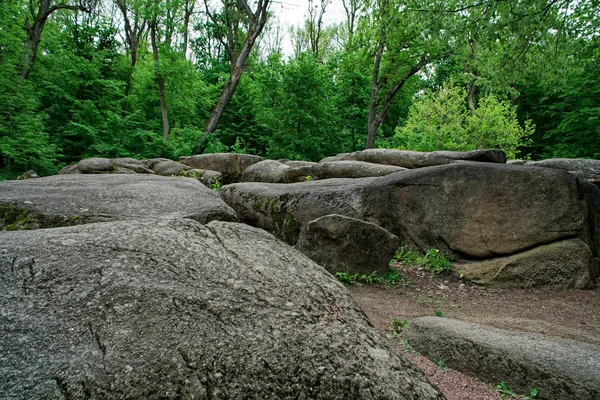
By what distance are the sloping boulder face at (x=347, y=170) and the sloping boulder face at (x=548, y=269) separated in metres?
4.01

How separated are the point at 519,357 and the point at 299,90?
67.5ft

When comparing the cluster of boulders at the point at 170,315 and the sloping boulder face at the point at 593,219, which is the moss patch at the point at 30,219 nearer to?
the cluster of boulders at the point at 170,315

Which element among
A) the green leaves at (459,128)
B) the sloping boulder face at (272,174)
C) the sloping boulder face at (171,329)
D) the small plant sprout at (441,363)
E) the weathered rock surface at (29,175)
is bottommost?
the weathered rock surface at (29,175)

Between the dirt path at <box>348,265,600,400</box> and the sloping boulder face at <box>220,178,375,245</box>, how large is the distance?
169 cm

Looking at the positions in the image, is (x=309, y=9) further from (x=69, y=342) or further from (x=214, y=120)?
(x=69, y=342)

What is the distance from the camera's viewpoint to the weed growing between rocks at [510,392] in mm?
2775

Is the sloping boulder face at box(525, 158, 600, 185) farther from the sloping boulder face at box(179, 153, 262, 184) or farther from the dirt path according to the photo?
the sloping boulder face at box(179, 153, 262, 184)

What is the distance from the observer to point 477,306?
4832 mm

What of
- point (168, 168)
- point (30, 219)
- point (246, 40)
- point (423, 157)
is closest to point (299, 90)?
point (246, 40)

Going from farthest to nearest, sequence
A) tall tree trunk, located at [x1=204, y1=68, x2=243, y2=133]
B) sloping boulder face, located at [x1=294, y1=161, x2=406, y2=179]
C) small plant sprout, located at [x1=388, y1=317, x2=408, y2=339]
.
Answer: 1. tall tree trunk, located at [x1=204, y1=68, x2=243, y2=133]
2. sloping boulder face, located at [x1=294, y1=161, x2=406, y2=179]
3. small plant sprout, located at [x1=388, y1=317, x2=408, y2=339]

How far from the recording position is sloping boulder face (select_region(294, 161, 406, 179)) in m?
9.28

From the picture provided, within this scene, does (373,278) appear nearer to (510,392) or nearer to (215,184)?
(510,392)

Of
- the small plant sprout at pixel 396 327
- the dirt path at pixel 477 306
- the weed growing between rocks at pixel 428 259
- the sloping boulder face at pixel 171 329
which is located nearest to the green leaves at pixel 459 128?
the weed growing between rocks at pixel 428 259

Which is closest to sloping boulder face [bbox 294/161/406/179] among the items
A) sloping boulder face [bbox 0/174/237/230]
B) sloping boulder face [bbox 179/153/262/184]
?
sloping boulder face [bbox 0/174/237/230]
